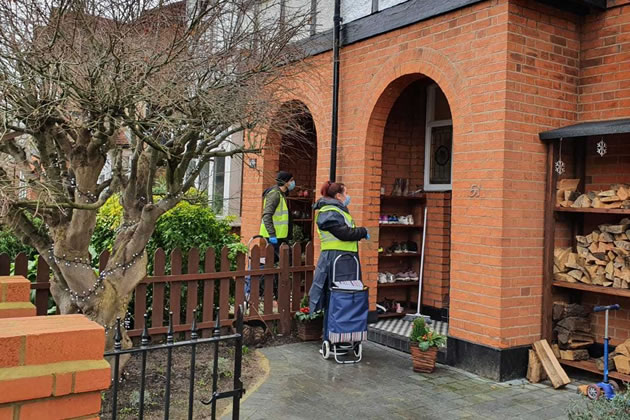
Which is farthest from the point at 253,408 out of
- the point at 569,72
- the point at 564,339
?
the point at 569,72

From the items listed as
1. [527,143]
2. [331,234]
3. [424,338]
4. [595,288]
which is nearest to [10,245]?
[331,234]

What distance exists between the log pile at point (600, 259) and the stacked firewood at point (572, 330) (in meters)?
0.37

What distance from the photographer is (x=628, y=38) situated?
6.16m

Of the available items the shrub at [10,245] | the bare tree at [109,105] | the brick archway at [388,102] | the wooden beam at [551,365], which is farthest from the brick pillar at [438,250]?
the shrub at [10,245]

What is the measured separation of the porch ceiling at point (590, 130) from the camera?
551cm

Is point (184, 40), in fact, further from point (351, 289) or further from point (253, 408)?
point (351, 289)

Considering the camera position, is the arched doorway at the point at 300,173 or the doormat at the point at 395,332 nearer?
the doormat at the point at 395,332

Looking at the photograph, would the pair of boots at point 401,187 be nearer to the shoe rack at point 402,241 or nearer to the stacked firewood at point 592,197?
the shoe rack at point 402,241

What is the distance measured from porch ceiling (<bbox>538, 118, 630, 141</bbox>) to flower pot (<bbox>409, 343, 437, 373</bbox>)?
2565 millimetres

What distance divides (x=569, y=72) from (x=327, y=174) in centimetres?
345

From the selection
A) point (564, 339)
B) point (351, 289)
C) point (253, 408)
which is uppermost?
point (351, 289)

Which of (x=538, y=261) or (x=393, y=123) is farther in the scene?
(x=393, y=123)

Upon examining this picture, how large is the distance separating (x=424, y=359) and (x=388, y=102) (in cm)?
342

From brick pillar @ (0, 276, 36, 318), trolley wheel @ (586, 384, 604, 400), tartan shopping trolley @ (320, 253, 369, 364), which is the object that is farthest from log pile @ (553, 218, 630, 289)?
brick pillar @ (0, 276, 36, 318)
